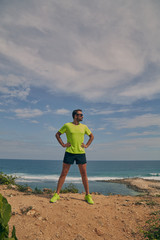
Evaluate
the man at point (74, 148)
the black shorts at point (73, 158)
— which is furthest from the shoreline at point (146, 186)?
the black shorts at point (73, 158)

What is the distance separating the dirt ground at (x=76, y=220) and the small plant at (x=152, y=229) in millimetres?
124

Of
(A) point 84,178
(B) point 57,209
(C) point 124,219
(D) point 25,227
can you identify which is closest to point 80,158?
(A) point 84,178

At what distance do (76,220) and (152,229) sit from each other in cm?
177

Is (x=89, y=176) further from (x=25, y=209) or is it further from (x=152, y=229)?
(x=152, y=229)

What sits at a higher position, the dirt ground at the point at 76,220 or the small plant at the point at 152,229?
the dirt ground at the point at 76,220

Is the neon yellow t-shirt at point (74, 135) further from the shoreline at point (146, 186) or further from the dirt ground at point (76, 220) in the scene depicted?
the shoreline at point (146, 186)

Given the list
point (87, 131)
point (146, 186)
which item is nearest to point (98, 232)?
point (87, 131)

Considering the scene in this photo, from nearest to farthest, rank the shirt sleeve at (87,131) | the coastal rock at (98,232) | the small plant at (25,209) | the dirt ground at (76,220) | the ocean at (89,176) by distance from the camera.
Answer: the dirt ground at (76,220), the coastal rock at (98,232), the small plant at (25,209), the shirt sleeve at (87,131), the ocean at (89,176)

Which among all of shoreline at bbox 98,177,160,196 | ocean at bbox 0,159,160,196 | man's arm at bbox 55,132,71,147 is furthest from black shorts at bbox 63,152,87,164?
shoreline at bbox 98,177,160,196

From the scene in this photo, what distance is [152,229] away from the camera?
13.9ft

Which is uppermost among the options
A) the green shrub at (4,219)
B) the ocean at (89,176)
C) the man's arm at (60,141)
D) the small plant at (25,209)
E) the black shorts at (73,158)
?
the man's arm at (60,141)

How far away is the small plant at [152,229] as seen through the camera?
13.2 ft

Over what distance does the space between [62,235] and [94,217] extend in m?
1.05

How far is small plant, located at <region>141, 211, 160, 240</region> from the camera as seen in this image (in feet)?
13.2
